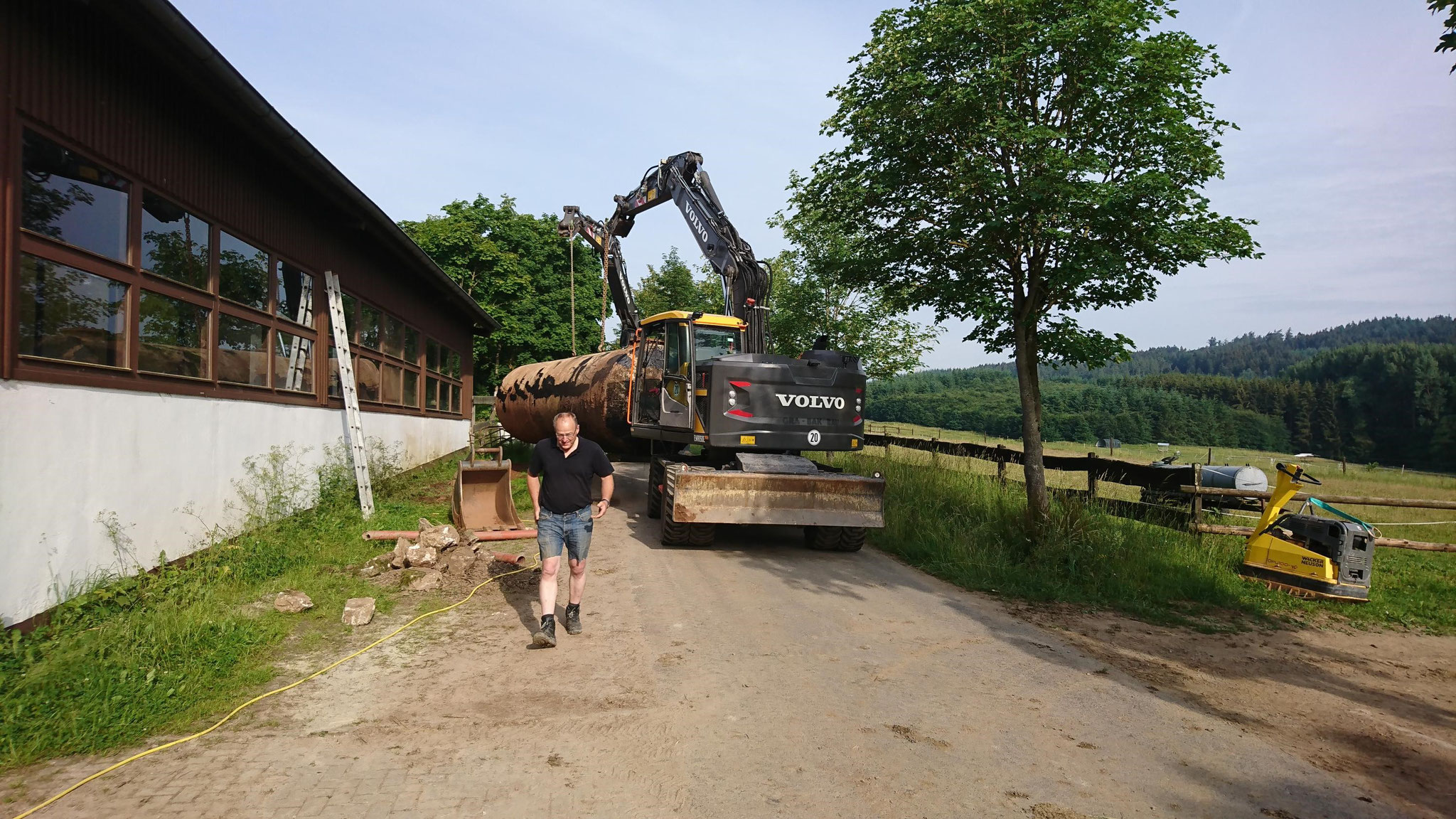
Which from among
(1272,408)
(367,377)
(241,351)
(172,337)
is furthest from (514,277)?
(1272,408)

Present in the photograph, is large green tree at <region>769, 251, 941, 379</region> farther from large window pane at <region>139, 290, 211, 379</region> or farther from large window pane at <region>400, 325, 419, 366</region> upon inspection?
large window pane at <region>139, 290, 211, 379</region>

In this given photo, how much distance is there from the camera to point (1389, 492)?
86.7 feet

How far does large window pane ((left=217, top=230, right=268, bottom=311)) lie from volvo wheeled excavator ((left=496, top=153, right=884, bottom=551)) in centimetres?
495

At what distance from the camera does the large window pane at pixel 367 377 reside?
42.3ft

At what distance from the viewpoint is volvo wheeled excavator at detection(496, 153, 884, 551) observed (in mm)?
9141

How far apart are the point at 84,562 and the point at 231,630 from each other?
3.67ft


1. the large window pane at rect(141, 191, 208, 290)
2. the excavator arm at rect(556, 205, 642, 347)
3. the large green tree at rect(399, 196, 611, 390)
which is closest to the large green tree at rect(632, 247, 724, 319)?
the large green tree at rect(399, 196, 611, 390)

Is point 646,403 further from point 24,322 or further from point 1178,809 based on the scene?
point 1178,809

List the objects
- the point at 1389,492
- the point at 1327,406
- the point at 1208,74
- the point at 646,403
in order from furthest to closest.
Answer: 1. the point at 1327,406
2. the point at 1389,492
3. the point at 646,403
4. the point at 1208,74

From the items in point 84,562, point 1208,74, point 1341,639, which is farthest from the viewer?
point 1208,74

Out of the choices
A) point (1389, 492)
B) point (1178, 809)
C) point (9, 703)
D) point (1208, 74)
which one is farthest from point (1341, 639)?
point (1389, 492)

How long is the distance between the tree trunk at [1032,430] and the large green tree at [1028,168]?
0.09 feet

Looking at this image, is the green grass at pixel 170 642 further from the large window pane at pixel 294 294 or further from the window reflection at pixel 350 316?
the window reflection at pixel 350 316

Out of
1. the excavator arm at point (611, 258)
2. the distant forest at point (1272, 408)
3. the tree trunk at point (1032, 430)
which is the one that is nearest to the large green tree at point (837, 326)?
the excavator arm at point (611, 258)
